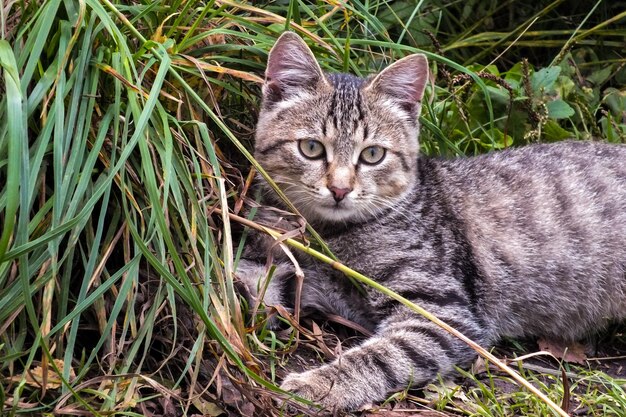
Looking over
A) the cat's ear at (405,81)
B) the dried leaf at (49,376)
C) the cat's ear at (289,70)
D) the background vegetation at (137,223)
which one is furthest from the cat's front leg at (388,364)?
the cat's ear at (289,70)

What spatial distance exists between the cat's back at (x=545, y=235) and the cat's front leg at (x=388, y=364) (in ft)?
1.26

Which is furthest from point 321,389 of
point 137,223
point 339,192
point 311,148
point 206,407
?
point 311,148

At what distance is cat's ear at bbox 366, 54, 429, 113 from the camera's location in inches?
156

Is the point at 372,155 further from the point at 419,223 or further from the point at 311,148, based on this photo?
the point at 419,223

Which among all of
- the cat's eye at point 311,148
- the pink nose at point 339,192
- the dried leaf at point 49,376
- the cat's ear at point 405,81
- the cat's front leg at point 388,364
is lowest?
the cat's front leg at point 388,364

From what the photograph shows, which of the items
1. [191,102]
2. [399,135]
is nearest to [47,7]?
[191,102]

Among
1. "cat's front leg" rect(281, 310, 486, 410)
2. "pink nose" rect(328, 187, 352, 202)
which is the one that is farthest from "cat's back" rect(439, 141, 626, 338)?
"pink nose" rect(328, 187, 352, 202)

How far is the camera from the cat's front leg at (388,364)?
338 cm

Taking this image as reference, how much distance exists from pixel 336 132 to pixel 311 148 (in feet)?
0.42

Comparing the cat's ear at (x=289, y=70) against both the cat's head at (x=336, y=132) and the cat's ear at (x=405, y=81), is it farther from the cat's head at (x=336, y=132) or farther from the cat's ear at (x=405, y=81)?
the cat's ear at (x=405, y=81)

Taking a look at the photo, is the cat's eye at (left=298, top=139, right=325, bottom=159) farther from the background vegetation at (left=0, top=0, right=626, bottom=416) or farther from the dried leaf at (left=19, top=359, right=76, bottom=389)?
the dried leaf at (left=19, top=359, right=76, bottom=389)

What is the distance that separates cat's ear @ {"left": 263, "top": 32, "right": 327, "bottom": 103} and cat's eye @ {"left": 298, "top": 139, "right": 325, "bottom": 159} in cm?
24

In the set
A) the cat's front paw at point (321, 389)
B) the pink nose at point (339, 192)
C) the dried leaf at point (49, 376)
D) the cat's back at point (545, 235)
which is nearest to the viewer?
the dried leaf at point (49, 376)

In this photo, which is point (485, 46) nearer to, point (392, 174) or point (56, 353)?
point (392, 174)
